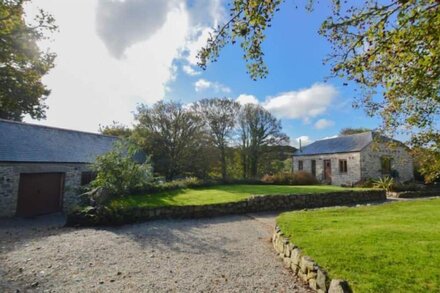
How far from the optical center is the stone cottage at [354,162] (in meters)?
23.5

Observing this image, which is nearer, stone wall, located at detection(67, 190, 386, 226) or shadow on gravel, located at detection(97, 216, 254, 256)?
shadow on gravel, located at detection(97, 216, 254, 256)

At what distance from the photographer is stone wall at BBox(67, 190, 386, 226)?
1005cm

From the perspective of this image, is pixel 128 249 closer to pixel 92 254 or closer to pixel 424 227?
pixel 92 254

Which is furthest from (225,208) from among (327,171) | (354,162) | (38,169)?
(327,171)

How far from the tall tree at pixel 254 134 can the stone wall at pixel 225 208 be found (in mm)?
15617

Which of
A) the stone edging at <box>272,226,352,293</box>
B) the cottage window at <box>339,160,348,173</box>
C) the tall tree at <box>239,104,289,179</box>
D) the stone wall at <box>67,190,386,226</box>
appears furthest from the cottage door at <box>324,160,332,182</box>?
the stone edging at <box>272,226,352,293</box>

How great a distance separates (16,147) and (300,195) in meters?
15.0

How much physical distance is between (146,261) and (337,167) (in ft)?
77.3

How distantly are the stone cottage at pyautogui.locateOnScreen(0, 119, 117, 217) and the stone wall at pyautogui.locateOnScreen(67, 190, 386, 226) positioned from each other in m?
5.37

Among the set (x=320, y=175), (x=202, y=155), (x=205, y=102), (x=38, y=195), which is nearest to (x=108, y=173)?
(x=38, y=195)

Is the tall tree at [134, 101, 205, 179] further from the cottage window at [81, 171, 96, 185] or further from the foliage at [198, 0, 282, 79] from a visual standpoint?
the foliage at [198, 0, 282, 79]

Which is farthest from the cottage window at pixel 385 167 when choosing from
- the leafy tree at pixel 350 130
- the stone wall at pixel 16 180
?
the stone wall at pixel 16 180

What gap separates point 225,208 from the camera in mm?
11977

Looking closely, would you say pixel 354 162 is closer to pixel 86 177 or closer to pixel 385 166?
pixel 385 166
